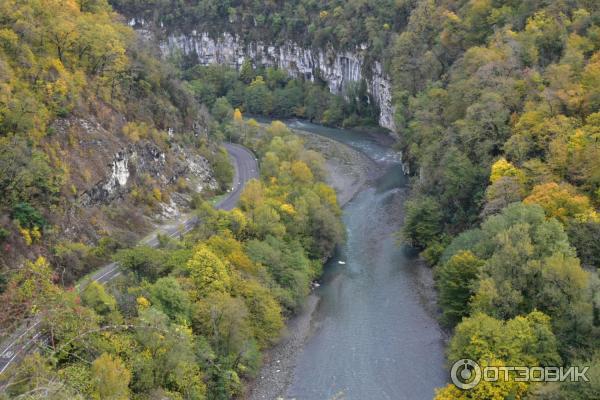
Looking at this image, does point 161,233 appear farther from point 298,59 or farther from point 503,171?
point 298,59

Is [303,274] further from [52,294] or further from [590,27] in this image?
[590,27]

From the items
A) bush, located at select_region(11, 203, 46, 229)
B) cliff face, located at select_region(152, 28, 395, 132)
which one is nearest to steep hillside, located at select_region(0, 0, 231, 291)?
bush, located at select_region(11, 203, 46, 229)

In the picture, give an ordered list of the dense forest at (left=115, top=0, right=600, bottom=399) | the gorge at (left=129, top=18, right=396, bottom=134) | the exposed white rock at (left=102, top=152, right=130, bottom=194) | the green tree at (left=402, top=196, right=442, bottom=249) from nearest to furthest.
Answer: the dense forest at (left=115, top=0, right=600, bottom=399) → the exposed white rock at (left=102, top=152, right=130, bottom=194) → the green tree at (left=402, top=196, right=442, bottom=249) → the gorge at (left=129, top=18, right=396, bottom=134)

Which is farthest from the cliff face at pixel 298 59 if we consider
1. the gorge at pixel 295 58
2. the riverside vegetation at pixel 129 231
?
the riverside vegetation at pixel 129 231

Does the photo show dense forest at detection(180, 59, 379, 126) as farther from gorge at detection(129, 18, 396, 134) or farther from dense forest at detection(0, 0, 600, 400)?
dense forest at detection(0, 0, 600, 400)

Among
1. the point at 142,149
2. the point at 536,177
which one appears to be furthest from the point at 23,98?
the point at 536,177

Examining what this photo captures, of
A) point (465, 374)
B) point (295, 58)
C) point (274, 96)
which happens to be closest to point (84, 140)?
point (465, 374)
